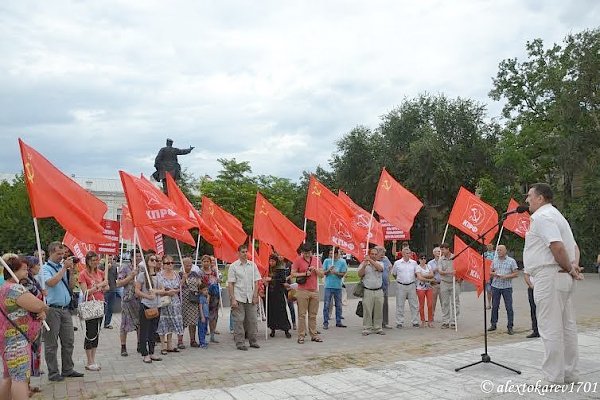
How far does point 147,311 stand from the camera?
8.41m

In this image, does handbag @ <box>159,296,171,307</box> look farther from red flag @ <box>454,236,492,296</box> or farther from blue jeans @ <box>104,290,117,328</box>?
red flag @ <box>454,236,492,296</box>

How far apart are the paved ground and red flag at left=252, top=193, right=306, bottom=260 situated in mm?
1868

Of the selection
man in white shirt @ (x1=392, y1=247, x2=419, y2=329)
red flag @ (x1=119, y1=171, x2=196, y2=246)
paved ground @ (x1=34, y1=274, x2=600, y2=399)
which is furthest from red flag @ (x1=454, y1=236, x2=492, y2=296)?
red flag @ (x1=119, y1=171, x2=196, y2=246)

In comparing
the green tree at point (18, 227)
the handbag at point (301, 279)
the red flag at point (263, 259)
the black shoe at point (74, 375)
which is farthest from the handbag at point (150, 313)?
the green tree at point (18, 227)

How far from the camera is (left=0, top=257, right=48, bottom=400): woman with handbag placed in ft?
16.8

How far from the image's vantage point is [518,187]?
39.8 meters

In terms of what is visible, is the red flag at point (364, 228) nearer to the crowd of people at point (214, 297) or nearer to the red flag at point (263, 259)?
the crowd of people at point (214, 297)

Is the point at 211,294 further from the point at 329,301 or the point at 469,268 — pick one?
the point at 469,268

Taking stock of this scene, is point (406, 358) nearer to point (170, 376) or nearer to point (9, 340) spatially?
point (170, 376)

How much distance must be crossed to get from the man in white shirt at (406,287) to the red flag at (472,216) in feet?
4.51

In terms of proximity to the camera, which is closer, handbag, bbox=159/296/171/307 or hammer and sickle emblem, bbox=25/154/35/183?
hammer and sickle emblem, bbox=25/154/35/183

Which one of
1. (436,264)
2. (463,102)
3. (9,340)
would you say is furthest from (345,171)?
(9,340)

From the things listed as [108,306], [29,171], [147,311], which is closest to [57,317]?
[147,311]

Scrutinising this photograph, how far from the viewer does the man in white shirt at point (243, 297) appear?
9617mm
